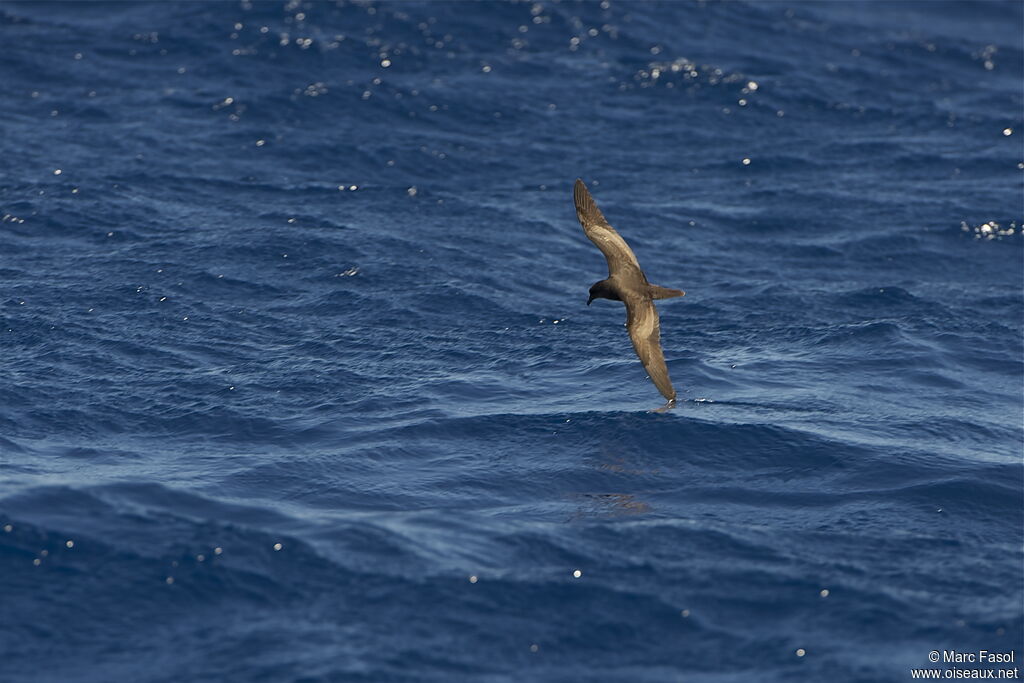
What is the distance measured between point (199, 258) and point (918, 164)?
2066 centimetres

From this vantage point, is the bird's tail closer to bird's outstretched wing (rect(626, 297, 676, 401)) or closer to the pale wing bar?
bird's outstretched wing (rect(626, 297, 676, 401))

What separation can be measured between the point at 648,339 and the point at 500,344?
7.48m

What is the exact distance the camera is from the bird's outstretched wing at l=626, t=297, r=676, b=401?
20031 mm

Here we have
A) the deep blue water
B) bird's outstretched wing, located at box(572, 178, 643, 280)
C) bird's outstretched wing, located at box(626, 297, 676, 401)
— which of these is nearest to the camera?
the deep blue water

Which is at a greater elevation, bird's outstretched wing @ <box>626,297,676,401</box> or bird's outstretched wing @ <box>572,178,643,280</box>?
Answer: bird's outstretched wing @ <box>572,178,643,280</box>

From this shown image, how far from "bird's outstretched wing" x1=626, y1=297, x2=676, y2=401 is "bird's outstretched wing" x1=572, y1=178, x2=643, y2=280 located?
2.18ft

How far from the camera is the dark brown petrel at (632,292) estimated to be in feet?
66.4

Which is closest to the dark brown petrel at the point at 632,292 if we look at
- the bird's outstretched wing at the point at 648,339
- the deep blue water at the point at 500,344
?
the bird's outstretched wing at the point at 648,339

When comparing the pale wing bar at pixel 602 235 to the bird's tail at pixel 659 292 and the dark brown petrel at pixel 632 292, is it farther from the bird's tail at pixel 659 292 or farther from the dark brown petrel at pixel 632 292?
the bird's tail at pixel 659 292

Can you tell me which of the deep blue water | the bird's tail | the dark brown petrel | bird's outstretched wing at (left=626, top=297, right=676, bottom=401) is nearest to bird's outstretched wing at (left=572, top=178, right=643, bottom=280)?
the dark brown petrel

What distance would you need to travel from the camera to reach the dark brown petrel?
2023cm

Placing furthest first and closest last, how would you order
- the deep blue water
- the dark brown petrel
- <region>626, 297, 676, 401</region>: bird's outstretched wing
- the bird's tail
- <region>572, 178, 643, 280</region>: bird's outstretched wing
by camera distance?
<region>572, 178, 643, 280</region>: bird's outstretched wing, the bird's tail, the dark brown petrel, <region>626, 297, 676, 401</region>: bird's outstretched wing, the deep blue water

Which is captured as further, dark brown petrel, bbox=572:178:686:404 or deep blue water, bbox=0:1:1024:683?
dark brown petrel, bbox=572:178:686:404

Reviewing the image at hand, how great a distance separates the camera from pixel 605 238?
21906 millimetres
